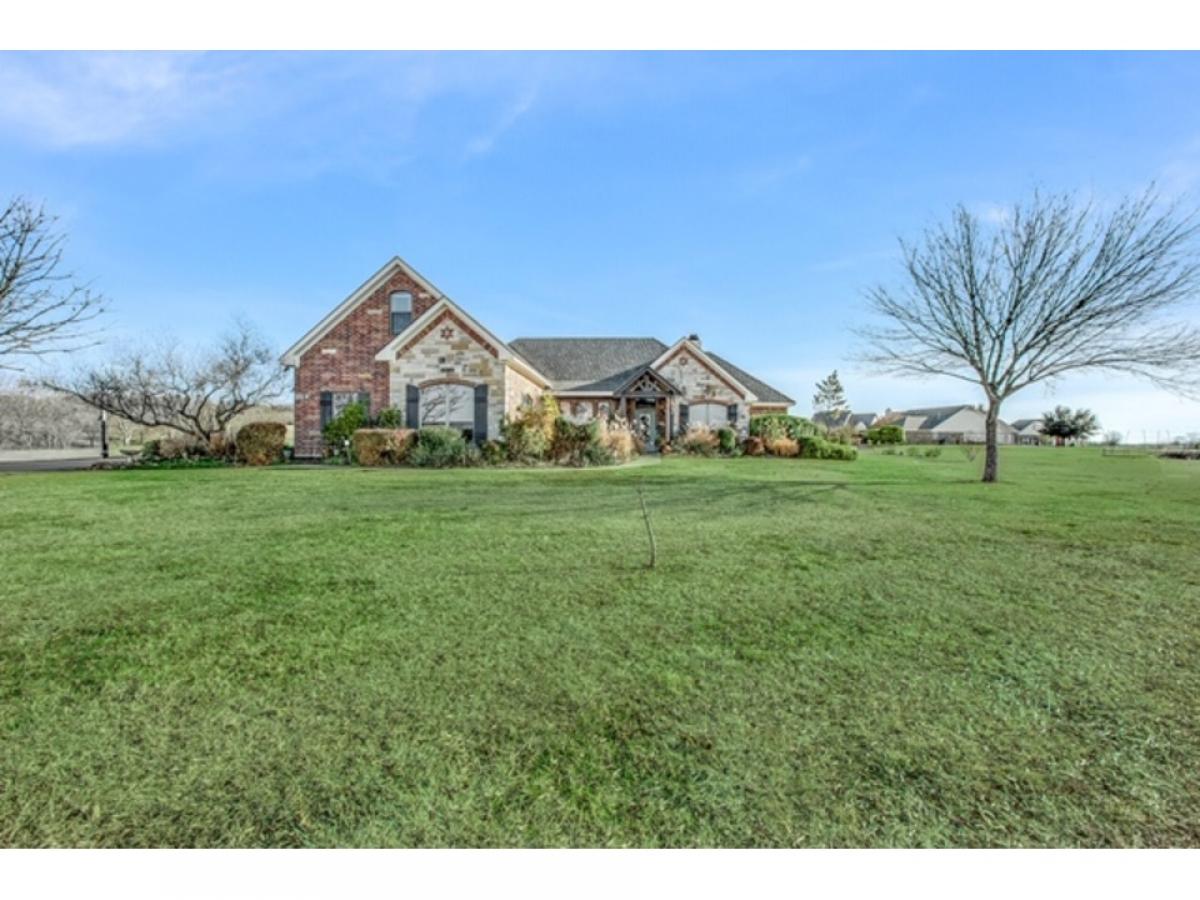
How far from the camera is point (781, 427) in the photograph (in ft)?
87.8

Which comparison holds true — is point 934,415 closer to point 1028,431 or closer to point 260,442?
point 1028,431

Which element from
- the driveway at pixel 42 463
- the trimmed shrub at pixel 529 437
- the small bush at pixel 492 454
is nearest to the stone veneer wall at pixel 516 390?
the trimmed shrub at pixel 529 437

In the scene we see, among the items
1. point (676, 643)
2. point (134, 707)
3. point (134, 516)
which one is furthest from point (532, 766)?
point (134, 516)

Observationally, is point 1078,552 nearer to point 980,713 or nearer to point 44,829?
point 980,713

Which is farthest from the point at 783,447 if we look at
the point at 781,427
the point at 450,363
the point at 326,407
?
the point at 326,407

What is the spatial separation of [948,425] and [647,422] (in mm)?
82981

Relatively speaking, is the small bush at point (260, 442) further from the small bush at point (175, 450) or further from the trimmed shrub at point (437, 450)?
the trimmed shrub at point (437, 450)

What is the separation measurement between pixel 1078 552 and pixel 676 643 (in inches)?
223

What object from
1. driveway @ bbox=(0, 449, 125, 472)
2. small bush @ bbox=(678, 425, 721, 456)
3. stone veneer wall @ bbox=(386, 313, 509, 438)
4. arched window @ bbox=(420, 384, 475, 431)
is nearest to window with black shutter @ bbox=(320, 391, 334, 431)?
stone veneer wall @ bbox=(386, 313, 509, 438)

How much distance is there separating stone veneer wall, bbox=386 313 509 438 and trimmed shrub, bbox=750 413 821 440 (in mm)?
13244

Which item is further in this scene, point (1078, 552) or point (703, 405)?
point (703, 405)

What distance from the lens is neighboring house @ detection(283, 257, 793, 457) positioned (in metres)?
19.5

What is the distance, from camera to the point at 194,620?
4.20 m

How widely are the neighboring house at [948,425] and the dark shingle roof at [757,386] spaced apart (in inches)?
2335
